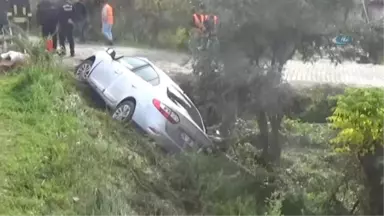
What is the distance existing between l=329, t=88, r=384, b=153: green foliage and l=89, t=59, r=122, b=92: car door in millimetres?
4476

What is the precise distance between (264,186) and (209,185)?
5.50 feet

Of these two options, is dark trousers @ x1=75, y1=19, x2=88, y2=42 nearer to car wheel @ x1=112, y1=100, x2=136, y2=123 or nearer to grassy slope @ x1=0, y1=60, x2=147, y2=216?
grassy slope @ x1=0, y1=60, x2=147, y2=216

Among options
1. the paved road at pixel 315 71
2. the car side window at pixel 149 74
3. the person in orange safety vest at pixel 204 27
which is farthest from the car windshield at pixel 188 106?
the paved road at pixel 315 71

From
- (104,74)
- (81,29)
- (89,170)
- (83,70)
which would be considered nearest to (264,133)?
(104,74)

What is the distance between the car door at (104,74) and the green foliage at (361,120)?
176 inches

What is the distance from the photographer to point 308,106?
15.5 m

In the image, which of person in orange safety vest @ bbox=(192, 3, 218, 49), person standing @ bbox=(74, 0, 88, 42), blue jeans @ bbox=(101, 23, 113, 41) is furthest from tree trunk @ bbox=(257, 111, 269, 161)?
person standing @ bbox=(74, 0, 88, 42)

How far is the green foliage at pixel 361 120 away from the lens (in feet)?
28.5

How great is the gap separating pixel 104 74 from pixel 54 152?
452cm

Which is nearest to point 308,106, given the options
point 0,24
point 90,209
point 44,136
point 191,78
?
point 191,78

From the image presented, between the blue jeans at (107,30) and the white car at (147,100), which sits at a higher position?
the blue jeans at (107,30)

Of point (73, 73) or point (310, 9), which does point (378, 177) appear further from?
point (73, 73)

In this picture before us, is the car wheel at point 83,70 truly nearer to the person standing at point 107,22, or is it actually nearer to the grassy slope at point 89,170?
the grassy slope at point 89,170

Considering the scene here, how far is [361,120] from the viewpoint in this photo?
343 inches
